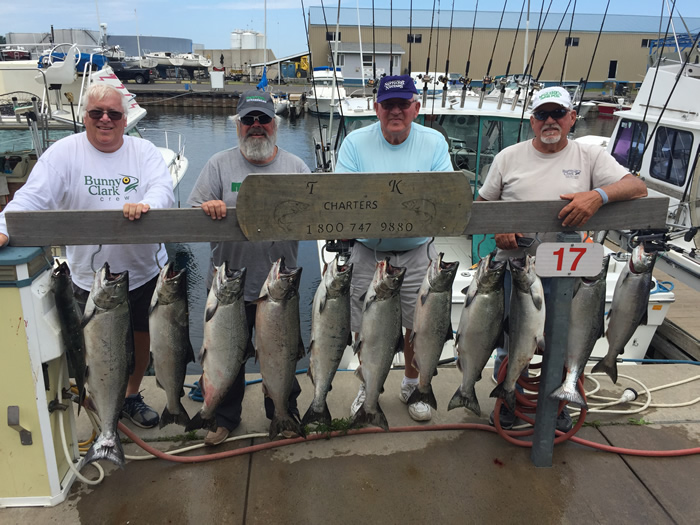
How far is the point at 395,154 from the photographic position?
332 centimetres

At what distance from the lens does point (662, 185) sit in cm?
933

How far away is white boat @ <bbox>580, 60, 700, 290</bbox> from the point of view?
805cm

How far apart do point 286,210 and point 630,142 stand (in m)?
9.71

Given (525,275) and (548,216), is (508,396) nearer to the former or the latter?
(525,275)

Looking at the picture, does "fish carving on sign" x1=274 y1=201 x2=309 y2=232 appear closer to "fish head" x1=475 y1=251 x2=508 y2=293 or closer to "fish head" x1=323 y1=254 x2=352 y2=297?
"fish head" x1=323 y1=254 x2=352 y2=297

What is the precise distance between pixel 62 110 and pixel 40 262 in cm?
1250

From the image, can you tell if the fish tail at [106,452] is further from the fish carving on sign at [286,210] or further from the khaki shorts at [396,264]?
the khaki shorts at [396,264]

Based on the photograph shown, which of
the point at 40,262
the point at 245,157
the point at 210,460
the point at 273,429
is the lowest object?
the point at 210,460

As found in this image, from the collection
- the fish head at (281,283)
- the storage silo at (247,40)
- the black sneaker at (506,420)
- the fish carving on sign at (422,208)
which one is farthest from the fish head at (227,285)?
the storage silo at (247,40)

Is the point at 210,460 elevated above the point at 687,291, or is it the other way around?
the point at 210,460

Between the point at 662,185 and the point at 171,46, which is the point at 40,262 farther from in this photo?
the point at 171,46

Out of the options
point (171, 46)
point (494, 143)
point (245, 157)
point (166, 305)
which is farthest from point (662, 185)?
point (171, 46)

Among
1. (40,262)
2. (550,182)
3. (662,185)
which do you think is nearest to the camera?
(40,262)

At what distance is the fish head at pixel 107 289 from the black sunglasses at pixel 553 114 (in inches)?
101
